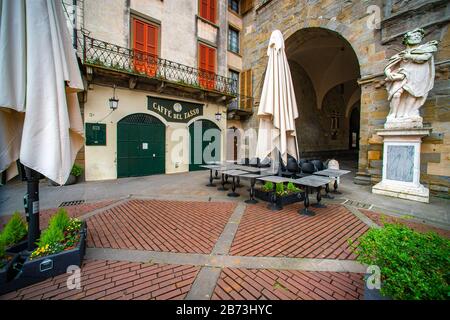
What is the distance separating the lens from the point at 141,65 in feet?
30.4

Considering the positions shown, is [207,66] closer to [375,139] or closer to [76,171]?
[76,171]

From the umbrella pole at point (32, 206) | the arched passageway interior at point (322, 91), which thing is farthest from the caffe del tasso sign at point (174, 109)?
the umbrella pole at point (32, 206)

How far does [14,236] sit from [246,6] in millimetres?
16755

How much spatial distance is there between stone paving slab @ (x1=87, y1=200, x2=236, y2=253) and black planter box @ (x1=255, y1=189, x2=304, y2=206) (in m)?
0.81

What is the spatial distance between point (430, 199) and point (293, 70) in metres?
12.7

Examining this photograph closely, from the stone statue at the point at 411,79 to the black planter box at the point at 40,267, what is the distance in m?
8.71

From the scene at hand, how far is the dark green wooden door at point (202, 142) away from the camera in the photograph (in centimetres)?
1139

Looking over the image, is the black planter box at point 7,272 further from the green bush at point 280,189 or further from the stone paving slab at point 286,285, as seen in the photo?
the green bush at point 280,189

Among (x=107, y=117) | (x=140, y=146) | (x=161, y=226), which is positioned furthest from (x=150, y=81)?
(x=161, y=226)

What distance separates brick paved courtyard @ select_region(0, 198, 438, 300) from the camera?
213 cm

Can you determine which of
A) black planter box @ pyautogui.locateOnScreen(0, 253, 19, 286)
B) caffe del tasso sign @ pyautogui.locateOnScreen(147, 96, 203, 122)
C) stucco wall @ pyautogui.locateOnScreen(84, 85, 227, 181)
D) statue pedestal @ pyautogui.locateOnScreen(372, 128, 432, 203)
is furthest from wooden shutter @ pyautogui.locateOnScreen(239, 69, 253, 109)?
black planter box @ pyautogui.locateOnScreen(0, 253, 19, 286)

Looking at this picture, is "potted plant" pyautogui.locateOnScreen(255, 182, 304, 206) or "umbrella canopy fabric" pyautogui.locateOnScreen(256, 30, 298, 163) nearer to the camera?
"potted plant" pyautogui.locateOnScreen(255, 182, 304, 206)

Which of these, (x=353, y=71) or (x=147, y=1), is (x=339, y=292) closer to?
(x=147, y=1)

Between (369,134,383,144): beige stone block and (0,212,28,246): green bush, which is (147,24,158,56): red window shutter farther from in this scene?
(369,134,383,144): beige stone block
